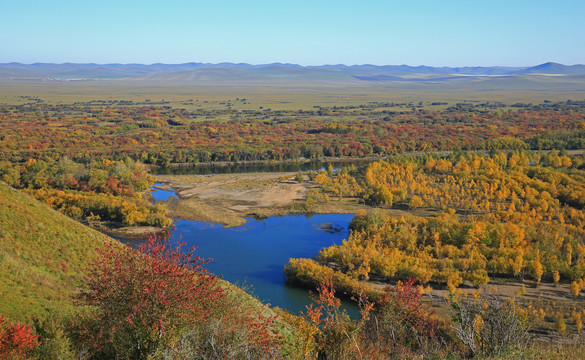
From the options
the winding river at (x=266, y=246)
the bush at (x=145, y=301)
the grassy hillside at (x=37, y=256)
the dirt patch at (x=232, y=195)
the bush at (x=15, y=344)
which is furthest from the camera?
the dirt patch at (x=232, y=195)

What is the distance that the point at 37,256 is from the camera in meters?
20.4

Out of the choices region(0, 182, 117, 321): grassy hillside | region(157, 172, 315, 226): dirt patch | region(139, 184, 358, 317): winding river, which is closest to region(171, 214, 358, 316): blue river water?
region(139, 184, 358, 317): winding river

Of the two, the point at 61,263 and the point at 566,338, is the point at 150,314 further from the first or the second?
the point at 566,338

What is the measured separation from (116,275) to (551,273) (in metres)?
27.2

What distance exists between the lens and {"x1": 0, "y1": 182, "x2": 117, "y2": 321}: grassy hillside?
16.0m

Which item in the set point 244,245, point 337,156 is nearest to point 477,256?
point 244,245

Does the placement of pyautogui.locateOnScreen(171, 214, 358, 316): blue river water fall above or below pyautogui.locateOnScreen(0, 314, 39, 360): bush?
below

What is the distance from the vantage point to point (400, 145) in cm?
8494

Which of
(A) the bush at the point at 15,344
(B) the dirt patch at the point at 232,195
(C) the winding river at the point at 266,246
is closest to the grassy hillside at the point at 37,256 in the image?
(A) the bush at the point at 15,344

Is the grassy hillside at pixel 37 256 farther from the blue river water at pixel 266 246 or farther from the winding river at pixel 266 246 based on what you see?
the winding river at pixel 266 246

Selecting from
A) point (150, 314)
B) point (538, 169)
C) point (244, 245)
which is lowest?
point (244, 245)

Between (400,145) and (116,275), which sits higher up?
(116,275)

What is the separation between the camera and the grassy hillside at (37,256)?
630 inches

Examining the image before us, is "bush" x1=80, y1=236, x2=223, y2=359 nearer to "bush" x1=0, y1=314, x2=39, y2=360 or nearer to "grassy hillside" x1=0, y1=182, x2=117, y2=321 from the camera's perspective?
"bush" x1=0, y1=314, x2=39, y2=360
